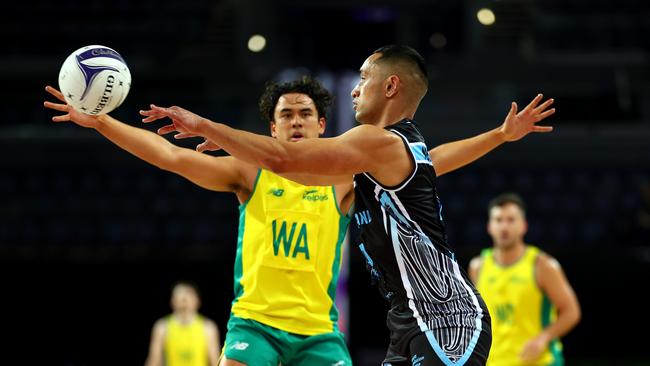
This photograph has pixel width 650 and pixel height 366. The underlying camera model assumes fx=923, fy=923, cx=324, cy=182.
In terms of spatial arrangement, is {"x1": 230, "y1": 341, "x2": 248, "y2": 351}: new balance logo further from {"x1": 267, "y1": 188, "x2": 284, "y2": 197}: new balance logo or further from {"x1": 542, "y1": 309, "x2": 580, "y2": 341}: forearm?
{"x1": 542, "y1": 309, "x2": 580, "y2": 341}: forearm

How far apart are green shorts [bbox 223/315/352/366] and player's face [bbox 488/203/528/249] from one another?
362 centimetres

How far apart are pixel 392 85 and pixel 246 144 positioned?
83cm

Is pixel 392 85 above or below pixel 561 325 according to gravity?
above

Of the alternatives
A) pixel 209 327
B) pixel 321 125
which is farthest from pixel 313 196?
pixel 209 327

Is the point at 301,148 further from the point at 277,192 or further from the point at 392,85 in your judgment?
the point at 277,192

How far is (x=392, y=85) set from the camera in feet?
13.7

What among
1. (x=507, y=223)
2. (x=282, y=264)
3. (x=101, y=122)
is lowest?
(x=282, y=264)

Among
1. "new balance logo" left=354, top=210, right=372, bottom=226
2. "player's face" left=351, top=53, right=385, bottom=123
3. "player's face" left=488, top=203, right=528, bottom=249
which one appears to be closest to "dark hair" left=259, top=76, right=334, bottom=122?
"player's face" left=351, top=53, right=385, bottom=123

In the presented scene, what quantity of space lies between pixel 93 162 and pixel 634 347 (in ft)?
31.7

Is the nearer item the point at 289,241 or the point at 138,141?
the point at 138,141

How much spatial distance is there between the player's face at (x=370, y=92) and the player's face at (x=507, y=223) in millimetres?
4326

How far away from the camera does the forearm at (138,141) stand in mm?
4609

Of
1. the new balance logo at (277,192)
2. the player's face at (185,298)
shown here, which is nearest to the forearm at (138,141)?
the new balance logo at (277,192)

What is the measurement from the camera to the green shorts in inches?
191
